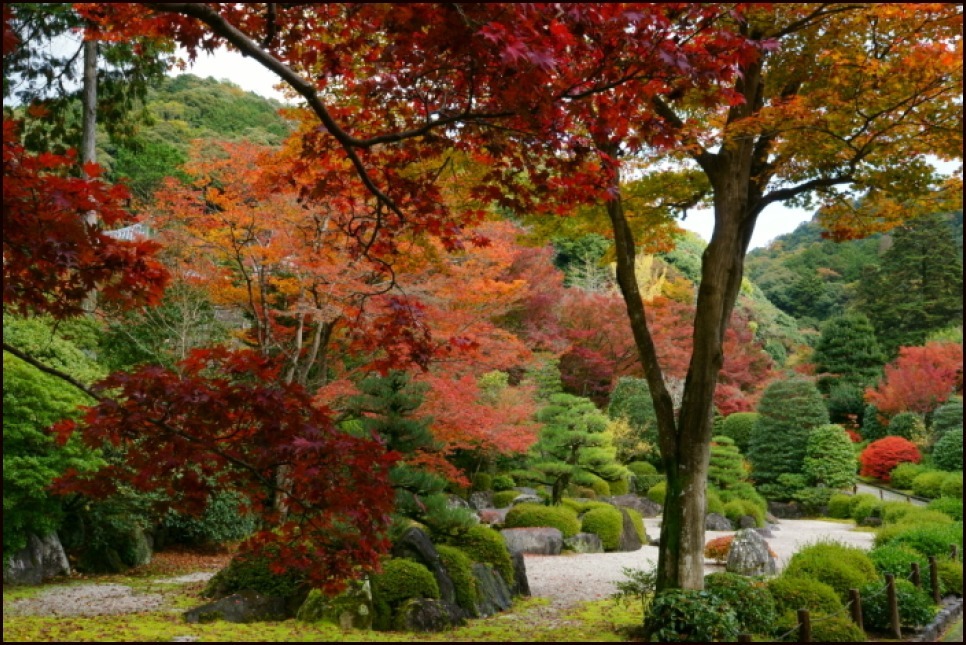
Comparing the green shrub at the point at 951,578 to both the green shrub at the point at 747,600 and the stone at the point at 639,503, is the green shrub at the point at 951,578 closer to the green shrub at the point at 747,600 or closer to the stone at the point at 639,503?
the green shrub at the point at 747,600

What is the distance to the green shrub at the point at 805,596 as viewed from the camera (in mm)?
6684

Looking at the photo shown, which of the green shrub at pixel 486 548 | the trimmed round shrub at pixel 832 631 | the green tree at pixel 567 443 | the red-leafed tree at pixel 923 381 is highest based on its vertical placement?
the red-leafed tree at pixel 923 381

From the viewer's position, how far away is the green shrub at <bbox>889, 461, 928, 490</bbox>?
2042 centimetres

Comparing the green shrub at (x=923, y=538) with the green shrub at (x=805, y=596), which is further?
the green shrub at (x=923, y=538)

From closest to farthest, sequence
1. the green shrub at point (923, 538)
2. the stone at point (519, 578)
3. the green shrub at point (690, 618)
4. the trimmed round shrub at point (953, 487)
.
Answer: the green shrub at point (690, 618) → the stone at point (519, 578) → the green shrub at point (923, 538) → the trimmed round shrub at point (953, 487)

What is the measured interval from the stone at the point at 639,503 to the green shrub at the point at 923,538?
25.7 feet

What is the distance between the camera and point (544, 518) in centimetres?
1305

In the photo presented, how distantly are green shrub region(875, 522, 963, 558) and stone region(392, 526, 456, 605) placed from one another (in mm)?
5876

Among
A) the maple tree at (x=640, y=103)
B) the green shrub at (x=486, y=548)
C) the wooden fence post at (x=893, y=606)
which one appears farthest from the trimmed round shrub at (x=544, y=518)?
the maple tree at (x=640, y=103)

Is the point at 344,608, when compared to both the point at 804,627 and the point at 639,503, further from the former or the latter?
the point at 639,503

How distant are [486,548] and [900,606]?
420cm

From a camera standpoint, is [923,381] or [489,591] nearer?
[489,591]

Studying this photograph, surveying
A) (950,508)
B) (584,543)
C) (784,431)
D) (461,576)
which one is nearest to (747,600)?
(461,576)

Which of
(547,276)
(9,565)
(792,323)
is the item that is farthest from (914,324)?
(9,565)
